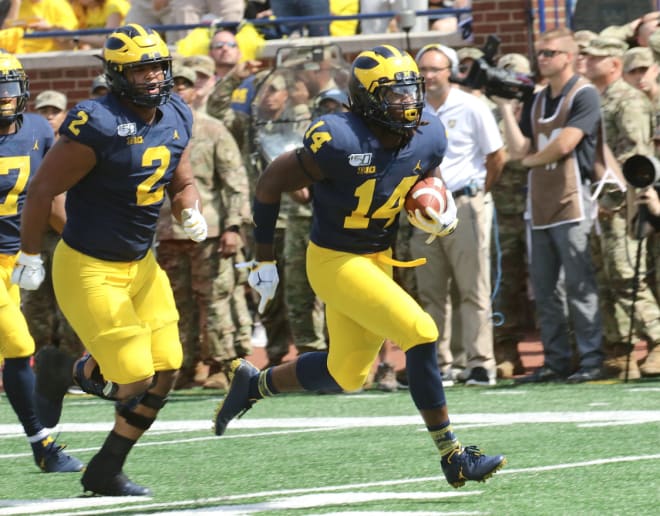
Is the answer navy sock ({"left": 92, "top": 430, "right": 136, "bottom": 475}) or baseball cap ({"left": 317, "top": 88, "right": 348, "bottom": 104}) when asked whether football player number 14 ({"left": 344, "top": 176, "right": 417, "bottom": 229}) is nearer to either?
navy sock ({"left": 92, "top": 430, "right": 136, "bottom": 475})

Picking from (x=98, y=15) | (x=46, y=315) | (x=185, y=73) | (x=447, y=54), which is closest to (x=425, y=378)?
(x=447, y=54)

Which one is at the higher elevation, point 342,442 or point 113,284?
point 113,284

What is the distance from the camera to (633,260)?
35.2ft

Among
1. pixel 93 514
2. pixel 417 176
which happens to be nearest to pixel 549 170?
pixel 417 176

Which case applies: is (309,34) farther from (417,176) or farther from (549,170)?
(417,176)

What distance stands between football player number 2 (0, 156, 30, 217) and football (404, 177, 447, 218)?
2.16 metres

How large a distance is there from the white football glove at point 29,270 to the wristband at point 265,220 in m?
0.97

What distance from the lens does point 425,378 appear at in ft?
21.5

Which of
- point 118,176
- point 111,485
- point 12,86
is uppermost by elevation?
point 12,86

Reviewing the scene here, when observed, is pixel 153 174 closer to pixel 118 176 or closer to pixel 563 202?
pixel 118 176

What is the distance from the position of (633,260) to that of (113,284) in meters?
4.82

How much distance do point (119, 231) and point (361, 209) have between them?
1.04 meters

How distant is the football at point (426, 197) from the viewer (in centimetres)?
697

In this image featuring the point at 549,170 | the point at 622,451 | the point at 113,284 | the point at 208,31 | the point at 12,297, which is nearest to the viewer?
the point at 113,284
